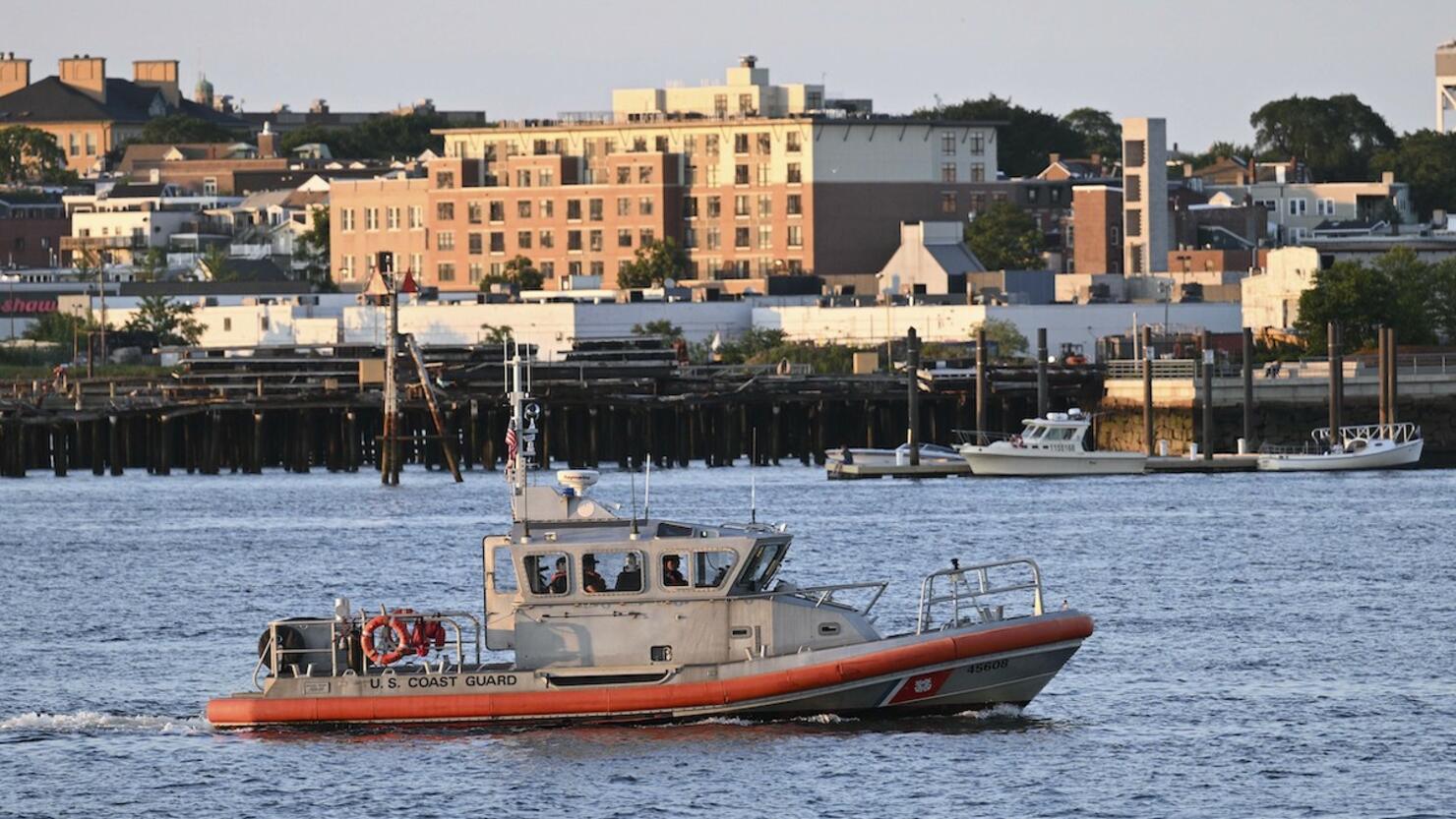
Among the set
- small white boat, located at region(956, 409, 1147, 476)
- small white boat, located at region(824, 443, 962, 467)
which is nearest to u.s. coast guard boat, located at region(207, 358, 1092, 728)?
small white boat, located at region(956, 409, 1147, 476)

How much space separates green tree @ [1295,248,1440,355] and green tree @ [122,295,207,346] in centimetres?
6113

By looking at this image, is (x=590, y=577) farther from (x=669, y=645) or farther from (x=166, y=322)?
(x=166, y=322)

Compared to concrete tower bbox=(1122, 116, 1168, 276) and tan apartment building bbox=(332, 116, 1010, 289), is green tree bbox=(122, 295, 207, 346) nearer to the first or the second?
tan apartment building bbox=(332, 116, 1010, 289)

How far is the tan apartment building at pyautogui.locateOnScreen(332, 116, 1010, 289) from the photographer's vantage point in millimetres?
193500

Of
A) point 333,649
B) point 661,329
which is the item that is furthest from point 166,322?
point 333,649

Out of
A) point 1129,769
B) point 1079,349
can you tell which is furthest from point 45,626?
point 1079,349

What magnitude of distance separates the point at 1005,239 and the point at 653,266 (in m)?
22.1

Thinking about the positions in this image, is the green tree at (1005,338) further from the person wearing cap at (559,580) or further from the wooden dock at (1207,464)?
the person wearing cap at (559,580)

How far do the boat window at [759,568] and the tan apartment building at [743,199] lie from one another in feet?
493

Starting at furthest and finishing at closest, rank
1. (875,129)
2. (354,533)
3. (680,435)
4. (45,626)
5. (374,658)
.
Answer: (875,129) → (680,435) → (354,533) → (45,626) → (374,658)

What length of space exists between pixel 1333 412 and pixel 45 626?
197 feet

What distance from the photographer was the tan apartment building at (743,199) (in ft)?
635

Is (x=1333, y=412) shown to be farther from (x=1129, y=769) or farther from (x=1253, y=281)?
(x=1129, y=769)

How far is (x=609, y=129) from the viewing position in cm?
19950
